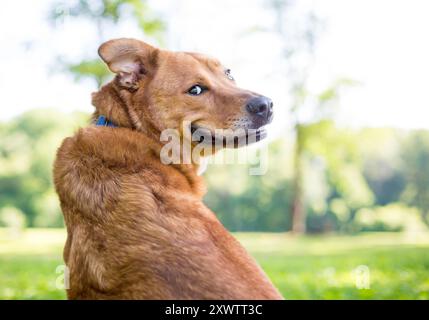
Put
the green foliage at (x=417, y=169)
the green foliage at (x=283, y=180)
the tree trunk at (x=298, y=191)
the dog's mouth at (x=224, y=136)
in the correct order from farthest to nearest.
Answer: the green foliage at (x=417, y=169) < the green foliage at (x=283, y=180) < the tree trunk at (x=298, y=191) < the dog's mouth at (x=224, y=136)

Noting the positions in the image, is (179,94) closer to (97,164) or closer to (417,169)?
(97,164)

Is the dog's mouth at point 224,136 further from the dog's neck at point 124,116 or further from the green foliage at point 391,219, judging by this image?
the green foliage at point 391,219

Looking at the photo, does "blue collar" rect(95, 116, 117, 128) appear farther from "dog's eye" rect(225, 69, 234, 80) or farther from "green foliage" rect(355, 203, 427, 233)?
"green foliage" rect(355, 203, 427, 233)

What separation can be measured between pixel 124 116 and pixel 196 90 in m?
0.58

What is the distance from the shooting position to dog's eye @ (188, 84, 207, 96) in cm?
343

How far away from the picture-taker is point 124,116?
3.12 meters

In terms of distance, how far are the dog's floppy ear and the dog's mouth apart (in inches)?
19.1

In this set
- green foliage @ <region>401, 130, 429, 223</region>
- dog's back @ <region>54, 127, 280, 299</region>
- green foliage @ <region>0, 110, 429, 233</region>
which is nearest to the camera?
dog's back @ <region>54, 127, 280, 299</region>

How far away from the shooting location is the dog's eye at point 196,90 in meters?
3.43

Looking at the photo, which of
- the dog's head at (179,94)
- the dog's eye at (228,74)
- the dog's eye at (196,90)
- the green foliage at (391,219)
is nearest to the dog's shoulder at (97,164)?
the dog's head at (179,94)

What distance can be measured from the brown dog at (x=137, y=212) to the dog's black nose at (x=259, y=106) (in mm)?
491

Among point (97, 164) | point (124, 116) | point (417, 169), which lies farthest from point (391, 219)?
point (97, 164)

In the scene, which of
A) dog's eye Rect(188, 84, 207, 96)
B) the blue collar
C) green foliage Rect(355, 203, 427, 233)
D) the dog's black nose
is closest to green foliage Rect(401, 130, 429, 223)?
green foliage Rect(355, 203, 427, 233)
